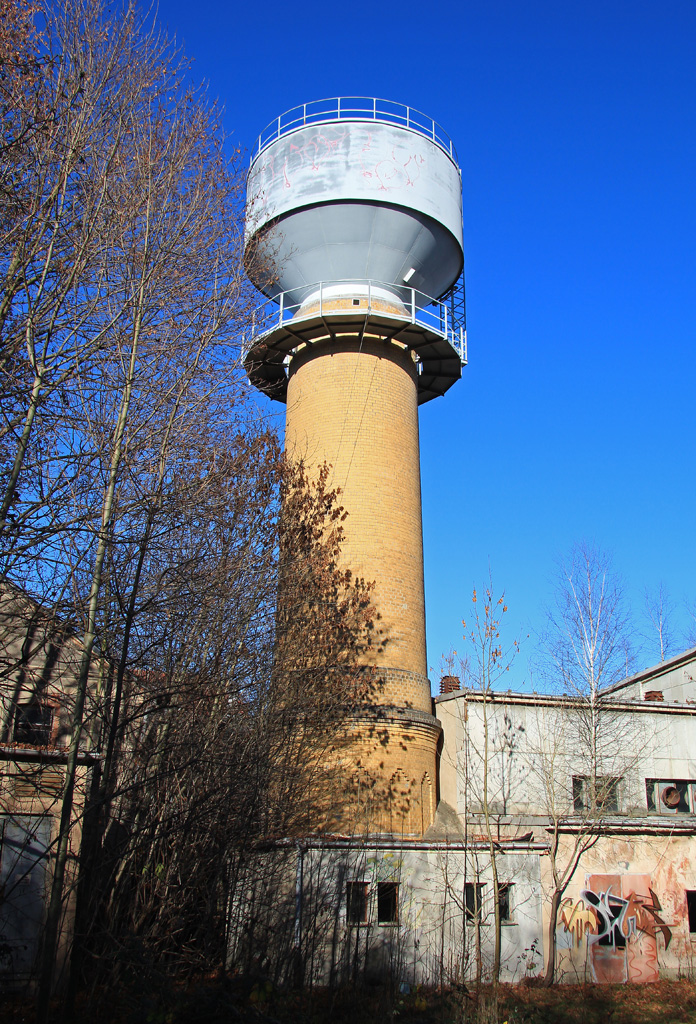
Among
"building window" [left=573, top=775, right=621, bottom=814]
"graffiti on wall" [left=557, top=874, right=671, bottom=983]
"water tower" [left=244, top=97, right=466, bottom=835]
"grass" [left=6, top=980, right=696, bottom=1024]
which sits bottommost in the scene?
"grass" [left=6, top=980, right=696, bottom=1024]

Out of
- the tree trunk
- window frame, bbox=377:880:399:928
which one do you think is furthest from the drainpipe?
the tree trunk

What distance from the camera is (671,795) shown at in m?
18.1

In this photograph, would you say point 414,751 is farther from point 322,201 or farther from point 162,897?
point 322,201

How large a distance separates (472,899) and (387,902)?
143 centimetres

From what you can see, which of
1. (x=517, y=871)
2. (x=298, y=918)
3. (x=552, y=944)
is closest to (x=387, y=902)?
(x=298, y=918)

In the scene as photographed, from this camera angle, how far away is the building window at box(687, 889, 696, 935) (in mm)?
13609

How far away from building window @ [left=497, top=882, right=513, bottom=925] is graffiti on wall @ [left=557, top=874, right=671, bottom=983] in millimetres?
883

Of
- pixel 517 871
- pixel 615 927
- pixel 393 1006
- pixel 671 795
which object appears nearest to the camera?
pixel 393 1006

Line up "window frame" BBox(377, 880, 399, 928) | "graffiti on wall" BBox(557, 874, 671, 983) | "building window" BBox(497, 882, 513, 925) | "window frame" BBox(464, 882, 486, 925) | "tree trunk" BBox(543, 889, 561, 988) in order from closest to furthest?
"window frame" BBox(377, 880, 399, 928), "window frame" BBox(464, 882, 486, 925), "tree trunk" BBox(543, 889, 561, 988), "building window" BBox(497, 882, 513, 925), "graffiti on wall" BBox(557, 874, 671, 983)

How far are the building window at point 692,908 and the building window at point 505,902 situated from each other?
3.30m

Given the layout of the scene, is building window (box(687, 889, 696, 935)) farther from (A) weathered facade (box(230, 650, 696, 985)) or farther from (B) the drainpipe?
(B) the drainpipe

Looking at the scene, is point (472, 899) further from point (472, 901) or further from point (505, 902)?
point (505, 902)

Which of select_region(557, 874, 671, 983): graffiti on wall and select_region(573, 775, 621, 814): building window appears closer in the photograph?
select_region(557, 874, 671, 983): graffiti on wall

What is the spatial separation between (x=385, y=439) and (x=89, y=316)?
899cm
